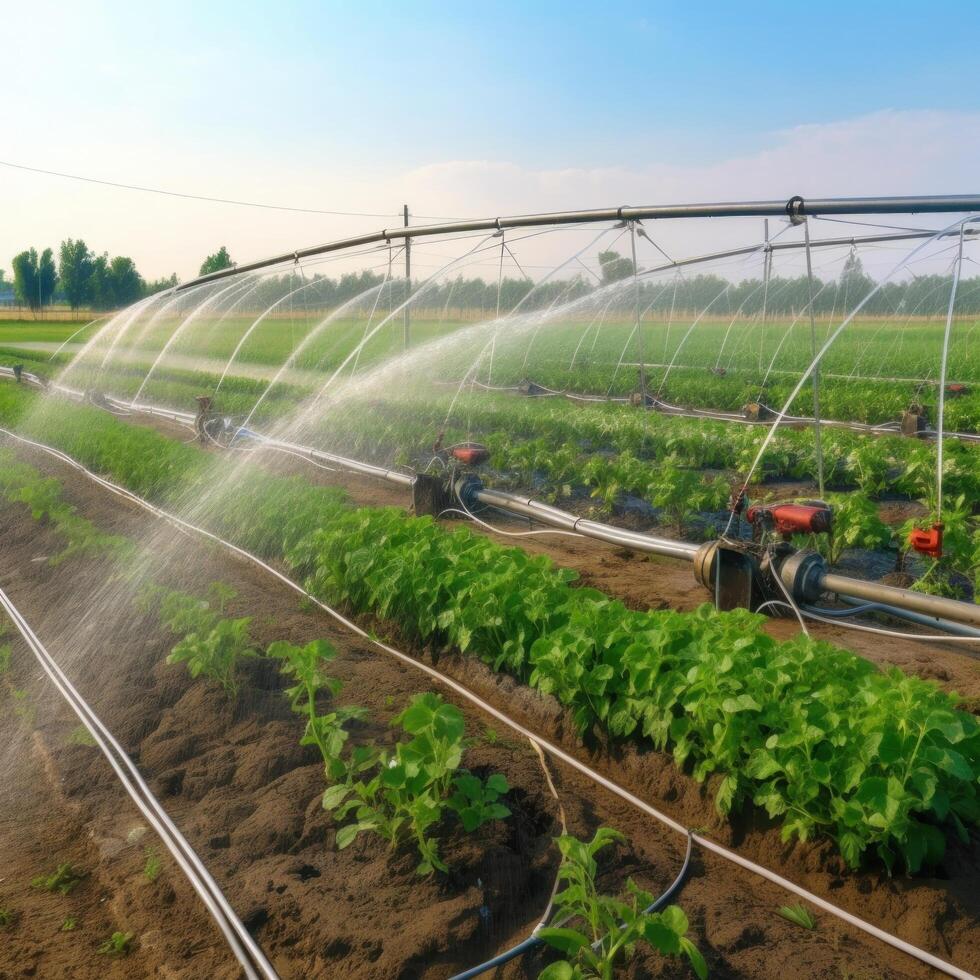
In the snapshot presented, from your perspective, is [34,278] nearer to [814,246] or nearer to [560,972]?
[814,246]

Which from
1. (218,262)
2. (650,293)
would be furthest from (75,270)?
(650,293)

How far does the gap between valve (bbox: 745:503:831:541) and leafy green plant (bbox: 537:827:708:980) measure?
3.10m

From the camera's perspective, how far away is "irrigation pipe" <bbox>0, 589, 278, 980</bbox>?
2.64 metres

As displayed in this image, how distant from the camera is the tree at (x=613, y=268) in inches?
411

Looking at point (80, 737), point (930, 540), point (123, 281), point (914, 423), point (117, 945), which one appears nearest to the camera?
point (117, 945)

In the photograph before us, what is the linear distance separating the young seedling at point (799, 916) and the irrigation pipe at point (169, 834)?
1.51m

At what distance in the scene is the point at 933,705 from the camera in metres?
2.98

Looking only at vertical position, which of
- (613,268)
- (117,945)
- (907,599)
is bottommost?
(117,945)

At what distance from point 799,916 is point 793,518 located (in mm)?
2865

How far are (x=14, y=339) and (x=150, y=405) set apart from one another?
36770 millimetres

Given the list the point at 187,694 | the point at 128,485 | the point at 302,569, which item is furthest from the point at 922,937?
the point at 128,485

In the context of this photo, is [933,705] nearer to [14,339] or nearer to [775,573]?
[775,573]

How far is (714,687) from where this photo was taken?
127 inches

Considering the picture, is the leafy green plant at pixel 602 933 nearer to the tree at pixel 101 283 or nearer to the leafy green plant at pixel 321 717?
the leafy green plant at pixel 321 717
